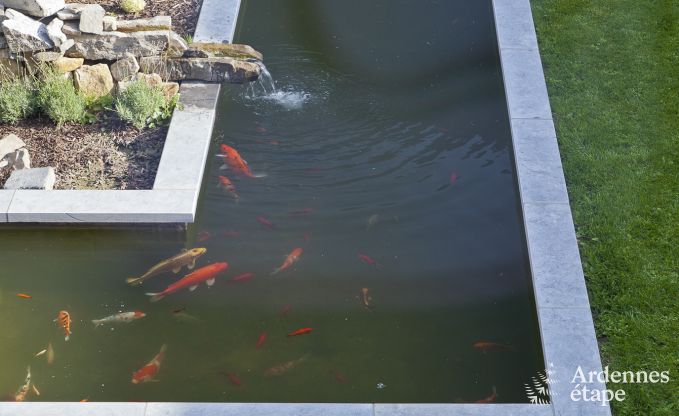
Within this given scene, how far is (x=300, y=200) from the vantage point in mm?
6656

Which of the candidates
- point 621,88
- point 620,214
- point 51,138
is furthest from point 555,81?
point 51,138

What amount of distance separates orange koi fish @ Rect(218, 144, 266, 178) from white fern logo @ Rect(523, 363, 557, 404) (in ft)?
9.41

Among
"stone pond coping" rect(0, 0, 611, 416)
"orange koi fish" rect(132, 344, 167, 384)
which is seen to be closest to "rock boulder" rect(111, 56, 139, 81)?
"stone pond coping" rect(0, 0, 611, 416)

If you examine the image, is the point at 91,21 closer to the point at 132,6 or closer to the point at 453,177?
the point at 132,6

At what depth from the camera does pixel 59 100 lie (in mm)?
7344

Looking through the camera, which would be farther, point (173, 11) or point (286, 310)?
A: point (173, 11)

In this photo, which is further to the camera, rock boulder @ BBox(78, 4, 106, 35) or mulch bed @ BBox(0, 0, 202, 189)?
rock boulder @ BBox(78, 4, 106, 35)

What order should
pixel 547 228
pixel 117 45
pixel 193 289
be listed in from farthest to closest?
1. pixel 117 45
2. pixel 547 228
3. pixel 193 289

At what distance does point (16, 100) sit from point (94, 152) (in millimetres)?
931

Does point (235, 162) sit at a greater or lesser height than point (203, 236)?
greater

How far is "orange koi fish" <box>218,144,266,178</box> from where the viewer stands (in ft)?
22.7

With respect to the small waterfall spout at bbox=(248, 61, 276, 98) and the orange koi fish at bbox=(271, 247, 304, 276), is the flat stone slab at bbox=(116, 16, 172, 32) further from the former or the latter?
the orange koi fish at bbox=(271, 247, 304, 276)

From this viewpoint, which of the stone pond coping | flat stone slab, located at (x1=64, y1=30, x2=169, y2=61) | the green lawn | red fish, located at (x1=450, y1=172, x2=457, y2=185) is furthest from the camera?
flat stone slab, located at (x1=64, y1=30, x2=169, y2=61)

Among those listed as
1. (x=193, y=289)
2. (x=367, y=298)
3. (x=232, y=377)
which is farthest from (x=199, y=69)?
(x=232, y=377)
